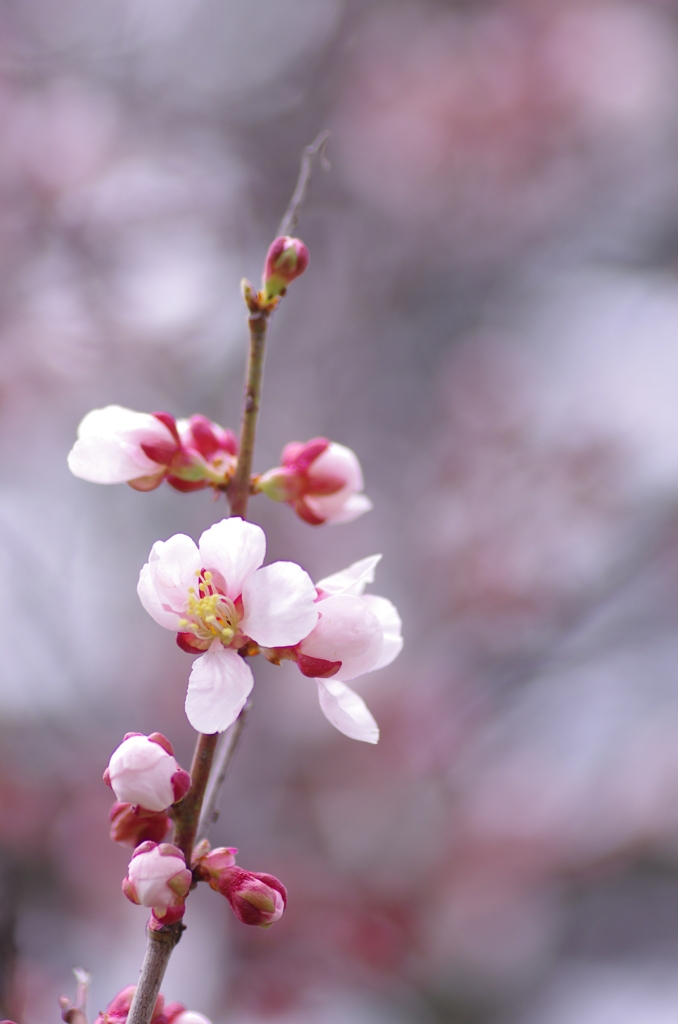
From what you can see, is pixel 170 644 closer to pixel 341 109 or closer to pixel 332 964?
pixel 332 964

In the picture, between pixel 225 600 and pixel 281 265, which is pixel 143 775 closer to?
pixel 225 600

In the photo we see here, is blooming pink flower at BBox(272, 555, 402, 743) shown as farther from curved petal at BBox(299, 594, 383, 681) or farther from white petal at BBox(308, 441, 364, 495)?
white petal at BBox(308, 441, 364, 495)

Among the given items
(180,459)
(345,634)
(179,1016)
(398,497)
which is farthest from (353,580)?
(398,497)

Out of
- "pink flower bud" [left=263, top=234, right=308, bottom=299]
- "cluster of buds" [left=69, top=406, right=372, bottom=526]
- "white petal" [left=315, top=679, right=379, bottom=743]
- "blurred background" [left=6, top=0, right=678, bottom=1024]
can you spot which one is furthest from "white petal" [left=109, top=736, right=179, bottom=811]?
"blurred background" [left=6, top=0, right=678, bottom=1024]

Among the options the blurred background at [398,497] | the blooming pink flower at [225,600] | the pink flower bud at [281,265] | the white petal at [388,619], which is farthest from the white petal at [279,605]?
the blurred background at [398,497]

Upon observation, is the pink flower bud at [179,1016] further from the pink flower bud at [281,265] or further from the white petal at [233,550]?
the pink flower bud at [281,265]

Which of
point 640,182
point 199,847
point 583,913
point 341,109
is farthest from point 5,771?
point 640,182
